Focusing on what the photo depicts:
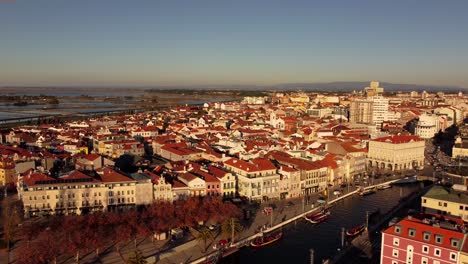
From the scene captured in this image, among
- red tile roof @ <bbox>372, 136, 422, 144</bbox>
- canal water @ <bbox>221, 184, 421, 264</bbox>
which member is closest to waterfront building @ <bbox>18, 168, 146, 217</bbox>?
canal water @ <bbox>221, 184, 421, 264</bbox>

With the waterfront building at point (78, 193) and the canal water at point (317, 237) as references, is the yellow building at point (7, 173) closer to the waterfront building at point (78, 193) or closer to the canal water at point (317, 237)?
the waterfront building at point (78, 193)

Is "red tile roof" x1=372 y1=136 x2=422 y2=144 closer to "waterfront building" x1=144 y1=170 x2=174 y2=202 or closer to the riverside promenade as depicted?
the riverside promenade

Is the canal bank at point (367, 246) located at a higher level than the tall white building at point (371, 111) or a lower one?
lower

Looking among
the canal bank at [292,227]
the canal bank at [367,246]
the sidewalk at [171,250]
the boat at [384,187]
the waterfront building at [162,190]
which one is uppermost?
the waterfront building at [162,190]

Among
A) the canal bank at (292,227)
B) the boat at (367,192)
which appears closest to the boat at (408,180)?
the canal bank at (292,227)

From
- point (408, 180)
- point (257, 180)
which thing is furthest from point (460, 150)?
point (257, 180)

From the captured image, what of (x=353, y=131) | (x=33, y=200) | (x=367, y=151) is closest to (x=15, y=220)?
(x=33, y=200)

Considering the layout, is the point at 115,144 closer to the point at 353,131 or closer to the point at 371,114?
the point at 353,131

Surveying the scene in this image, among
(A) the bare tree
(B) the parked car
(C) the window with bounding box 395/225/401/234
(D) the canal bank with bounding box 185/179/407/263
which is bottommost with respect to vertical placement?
(D) the canal bank with bounding box 185/179/407/263
